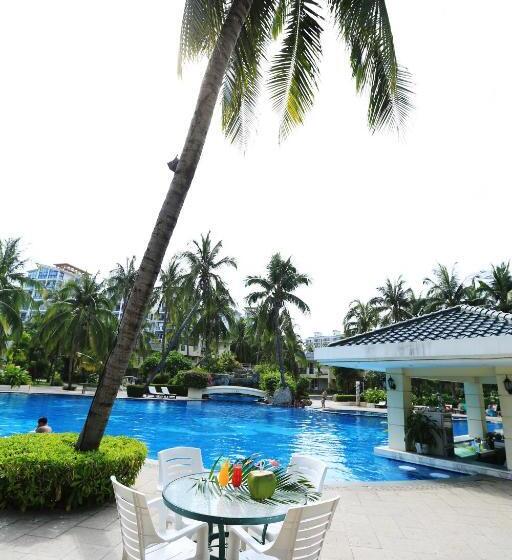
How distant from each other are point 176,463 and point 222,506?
1.87 metres

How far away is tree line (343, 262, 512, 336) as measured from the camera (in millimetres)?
31672

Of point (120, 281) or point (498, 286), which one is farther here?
point (120, 281)

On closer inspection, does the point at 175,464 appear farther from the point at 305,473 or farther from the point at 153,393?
the point at 153,393

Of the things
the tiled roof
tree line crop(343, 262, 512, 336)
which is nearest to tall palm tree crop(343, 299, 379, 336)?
tree line crop(343, 262, 512, 336)

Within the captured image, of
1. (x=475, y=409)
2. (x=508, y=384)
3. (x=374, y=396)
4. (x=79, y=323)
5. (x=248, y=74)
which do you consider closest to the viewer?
(x=248, y=74)

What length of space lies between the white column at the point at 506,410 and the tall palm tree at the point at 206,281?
81.3ft

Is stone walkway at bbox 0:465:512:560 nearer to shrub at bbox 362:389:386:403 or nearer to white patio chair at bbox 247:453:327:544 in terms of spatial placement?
Answer: white patio chair at bbox 247:453:327:544

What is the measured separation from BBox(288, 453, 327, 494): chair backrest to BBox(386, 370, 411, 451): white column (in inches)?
277

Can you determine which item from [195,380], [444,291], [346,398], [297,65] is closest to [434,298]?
[444,291]

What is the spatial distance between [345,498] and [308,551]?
148 inches

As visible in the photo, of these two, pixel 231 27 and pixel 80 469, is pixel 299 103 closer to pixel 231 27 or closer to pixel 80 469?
pixel 231 27

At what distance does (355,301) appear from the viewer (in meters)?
43.1

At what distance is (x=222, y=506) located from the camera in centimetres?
327

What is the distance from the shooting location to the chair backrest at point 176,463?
4.64m
